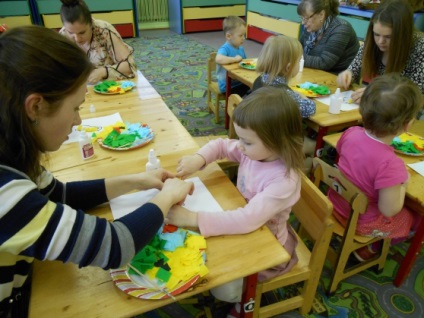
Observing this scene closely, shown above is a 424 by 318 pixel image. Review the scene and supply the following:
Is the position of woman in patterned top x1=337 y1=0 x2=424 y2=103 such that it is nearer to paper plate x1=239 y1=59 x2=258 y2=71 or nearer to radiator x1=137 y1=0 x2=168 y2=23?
paper plate x1=239 y1=59 x2=258 y2=71

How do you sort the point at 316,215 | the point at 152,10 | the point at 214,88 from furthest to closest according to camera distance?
the point at 152,10 < the point at 214,88 < the point at 316,215

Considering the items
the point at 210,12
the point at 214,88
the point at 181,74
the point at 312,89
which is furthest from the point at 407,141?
the point at 210,12

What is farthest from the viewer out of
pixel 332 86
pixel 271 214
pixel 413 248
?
pixel 332 86

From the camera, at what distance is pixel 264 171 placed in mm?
1193

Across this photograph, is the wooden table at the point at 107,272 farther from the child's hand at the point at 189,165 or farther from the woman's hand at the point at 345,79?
the woman's hand at the point at 345,79

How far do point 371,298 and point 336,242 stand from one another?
15.6 inches

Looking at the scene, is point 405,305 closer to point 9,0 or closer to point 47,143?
point 47,143

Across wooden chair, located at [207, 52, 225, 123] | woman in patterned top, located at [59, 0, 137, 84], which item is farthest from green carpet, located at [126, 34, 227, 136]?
woman in patterned top, located at [59, 0, 137, 84]

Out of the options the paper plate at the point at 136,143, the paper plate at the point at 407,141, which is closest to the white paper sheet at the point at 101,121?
the paper plate at the point at 136,143

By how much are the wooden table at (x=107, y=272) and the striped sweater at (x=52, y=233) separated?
94mm

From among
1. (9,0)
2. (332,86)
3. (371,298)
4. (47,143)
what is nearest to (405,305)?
(371,298)

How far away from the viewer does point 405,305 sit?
1675 millimetres

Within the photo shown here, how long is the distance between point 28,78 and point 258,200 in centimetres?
73

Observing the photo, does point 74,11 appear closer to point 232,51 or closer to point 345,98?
point 232,51
